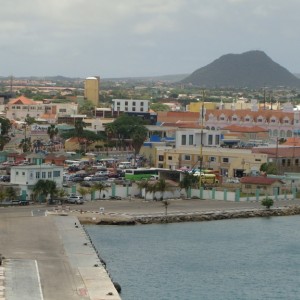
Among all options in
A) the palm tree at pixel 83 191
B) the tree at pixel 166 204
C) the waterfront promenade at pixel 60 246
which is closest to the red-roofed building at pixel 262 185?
the waterfront promenade at pixel 60 246

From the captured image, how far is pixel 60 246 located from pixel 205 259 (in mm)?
2739

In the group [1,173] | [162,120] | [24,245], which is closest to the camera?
[24,245]

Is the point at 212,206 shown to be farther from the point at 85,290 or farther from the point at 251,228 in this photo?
the point at 85,290

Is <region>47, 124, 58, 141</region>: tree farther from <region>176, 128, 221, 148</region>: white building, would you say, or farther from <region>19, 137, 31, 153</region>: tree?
<region>176, 128, 221, 148</region>: white building

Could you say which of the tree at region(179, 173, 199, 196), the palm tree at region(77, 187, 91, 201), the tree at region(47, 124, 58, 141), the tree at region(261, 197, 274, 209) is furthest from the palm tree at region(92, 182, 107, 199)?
the tree at region(47, 124, 58, 141)

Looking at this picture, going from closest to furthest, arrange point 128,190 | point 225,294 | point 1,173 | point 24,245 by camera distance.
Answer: point 225,294, point 24,245, point 128,190, point 1,173

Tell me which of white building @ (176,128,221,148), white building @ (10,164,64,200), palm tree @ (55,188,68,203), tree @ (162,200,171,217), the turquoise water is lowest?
the turquoise water

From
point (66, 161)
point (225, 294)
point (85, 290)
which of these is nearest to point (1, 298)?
point (85, 290)

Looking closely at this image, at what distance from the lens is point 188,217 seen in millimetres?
27594

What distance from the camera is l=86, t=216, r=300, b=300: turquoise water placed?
61.1 feet

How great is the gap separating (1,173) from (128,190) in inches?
225

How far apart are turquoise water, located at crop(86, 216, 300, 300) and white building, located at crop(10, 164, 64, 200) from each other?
4300 mm

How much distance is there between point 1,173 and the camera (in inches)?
1385

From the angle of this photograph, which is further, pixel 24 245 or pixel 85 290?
pixel 24 245
